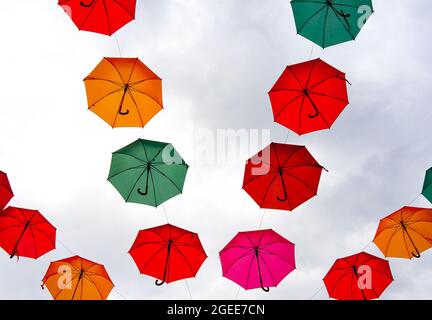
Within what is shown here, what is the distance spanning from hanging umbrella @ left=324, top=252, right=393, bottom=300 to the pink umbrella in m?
1.40

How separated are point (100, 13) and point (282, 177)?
685 centimetres

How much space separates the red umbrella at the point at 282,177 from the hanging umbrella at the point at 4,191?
6930 mm

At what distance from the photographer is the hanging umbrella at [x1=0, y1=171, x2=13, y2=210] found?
38.2 feet

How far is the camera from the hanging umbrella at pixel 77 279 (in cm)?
1224

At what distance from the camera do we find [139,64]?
11.2m

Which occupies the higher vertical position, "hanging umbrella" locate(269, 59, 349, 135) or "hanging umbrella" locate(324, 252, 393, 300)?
"hanging umbrella" locate(269, 59, 349, 135)

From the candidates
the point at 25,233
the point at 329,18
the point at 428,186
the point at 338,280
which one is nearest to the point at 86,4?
the point at 329,18

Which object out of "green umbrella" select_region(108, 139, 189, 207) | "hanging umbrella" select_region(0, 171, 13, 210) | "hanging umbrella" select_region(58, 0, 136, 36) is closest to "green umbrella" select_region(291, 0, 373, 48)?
"hanging umbrella" select_region(58, 0, 136, 36)

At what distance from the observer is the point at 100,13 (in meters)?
10.9

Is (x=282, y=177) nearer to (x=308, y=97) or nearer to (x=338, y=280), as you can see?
(x=308, y=97)

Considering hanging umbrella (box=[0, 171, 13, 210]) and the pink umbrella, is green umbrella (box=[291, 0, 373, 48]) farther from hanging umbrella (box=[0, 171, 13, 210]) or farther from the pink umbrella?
hanging umbrella (box=[0, 171, 13, 210])

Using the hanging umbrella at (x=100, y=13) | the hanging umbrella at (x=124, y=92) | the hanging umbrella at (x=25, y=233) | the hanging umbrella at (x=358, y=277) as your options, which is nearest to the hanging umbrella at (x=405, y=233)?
the hanging umbrella at (x=358, y=277)

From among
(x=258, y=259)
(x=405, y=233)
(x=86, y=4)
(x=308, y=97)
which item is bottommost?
(x=258, y=259)
